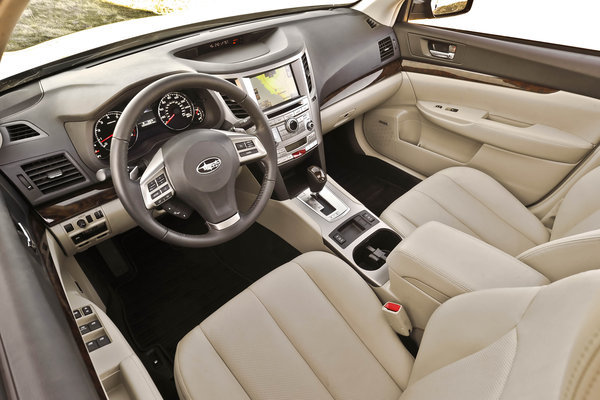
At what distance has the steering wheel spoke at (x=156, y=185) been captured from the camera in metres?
1.19

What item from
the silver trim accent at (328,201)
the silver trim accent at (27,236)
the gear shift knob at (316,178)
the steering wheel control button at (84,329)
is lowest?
the steering wheel control button at (84,329)

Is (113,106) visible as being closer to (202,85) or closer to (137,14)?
(202,85)

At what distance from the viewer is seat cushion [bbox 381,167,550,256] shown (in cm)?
166

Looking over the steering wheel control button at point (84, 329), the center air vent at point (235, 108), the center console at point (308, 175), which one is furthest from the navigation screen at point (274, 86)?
the steering wheel control button at point (84, 329)

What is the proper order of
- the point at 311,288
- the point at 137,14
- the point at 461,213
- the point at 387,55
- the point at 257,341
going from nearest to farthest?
the point at 257,341 → the point at 311,288 → the point at 461,213 → the point at 137,14 → the point at 387,55

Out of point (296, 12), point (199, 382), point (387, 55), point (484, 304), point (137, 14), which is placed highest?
point (137, 14)

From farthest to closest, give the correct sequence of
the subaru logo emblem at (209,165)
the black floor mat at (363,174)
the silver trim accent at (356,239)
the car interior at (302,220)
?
the black floor mat at (363,174), the silver trim accent at (356,239), the subaru logo emblem at (209,165), the car interior at (302,220)

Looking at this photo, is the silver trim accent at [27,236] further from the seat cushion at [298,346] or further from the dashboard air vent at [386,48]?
the dashboard air vent at [386,48]

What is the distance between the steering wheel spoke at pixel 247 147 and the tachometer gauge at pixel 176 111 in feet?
0.89

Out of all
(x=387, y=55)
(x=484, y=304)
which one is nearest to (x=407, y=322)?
(x=484, y=304)

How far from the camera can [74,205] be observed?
4.75ft

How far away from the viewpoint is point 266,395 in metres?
1.12

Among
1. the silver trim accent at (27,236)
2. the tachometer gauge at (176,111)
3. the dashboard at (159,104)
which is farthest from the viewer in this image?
the tachometer gauge at (176,111)

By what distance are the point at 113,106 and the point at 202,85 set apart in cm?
36
